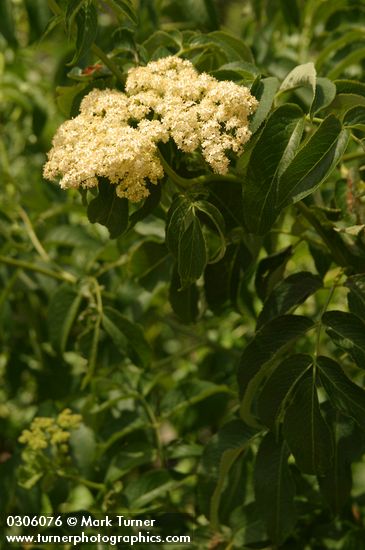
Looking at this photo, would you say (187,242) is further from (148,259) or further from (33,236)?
(33,236)

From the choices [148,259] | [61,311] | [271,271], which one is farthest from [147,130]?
[61,311]

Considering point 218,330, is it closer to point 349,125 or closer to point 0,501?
point 0,501

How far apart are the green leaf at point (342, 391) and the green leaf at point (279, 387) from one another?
1.1 inches

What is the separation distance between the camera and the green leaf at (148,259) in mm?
1824

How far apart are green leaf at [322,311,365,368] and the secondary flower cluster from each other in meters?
0.33

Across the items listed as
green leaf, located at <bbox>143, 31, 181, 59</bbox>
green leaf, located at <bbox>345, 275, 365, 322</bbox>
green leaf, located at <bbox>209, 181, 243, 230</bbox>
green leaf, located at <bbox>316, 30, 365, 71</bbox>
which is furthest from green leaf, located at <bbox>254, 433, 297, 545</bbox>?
green leaf, located at <bbox>316, 30, 365, 71</bbox>

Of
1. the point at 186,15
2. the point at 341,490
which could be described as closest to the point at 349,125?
the point at 341,490

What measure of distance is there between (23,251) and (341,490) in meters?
1.05

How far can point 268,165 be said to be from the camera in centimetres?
125

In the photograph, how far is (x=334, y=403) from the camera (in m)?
1.36

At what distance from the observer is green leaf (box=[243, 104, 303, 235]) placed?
4.09 feet

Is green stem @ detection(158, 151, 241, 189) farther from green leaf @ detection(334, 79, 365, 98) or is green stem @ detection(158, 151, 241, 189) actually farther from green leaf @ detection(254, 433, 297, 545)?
green leaf @ detection(254, 433, 297, 545)

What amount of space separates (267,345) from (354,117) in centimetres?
38

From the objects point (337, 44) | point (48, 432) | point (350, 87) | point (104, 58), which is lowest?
point (48, 432)
